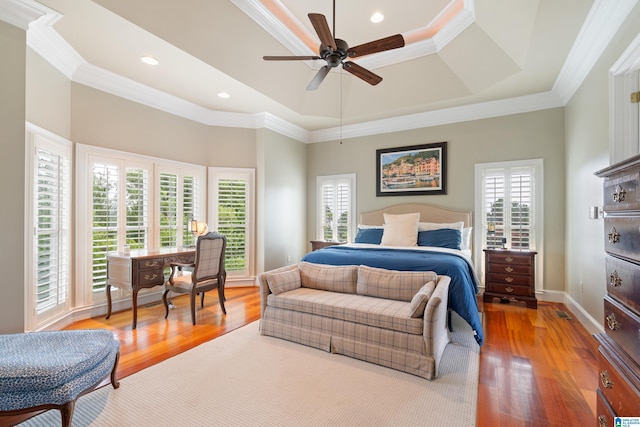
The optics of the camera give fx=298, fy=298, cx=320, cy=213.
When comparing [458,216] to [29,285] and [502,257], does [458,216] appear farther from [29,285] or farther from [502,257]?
[29,285]

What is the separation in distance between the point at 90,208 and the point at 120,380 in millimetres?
2339

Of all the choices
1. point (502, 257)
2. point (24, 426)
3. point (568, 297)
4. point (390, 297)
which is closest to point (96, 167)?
point (24, 426)

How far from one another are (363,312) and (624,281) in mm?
1735

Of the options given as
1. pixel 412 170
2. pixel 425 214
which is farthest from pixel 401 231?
pixel 412 170

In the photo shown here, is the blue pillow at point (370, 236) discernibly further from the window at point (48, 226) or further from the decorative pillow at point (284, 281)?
the window at point (48, 226)

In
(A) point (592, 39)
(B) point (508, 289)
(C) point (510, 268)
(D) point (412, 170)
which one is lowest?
(B) point (508, 289)

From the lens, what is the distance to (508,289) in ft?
14.0

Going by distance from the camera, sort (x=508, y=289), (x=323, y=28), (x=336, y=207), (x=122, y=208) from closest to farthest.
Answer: (x=323, y=28)
(x=122, y=208)
(x=508, y=289)
(x=336, y=207)

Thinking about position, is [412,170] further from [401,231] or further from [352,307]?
[352,307]

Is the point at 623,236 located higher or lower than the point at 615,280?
higher

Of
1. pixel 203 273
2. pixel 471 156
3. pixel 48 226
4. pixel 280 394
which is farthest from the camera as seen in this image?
pixel 471 156

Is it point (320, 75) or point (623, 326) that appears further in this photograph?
point (320, 75)

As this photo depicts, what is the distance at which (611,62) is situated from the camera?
2748mm

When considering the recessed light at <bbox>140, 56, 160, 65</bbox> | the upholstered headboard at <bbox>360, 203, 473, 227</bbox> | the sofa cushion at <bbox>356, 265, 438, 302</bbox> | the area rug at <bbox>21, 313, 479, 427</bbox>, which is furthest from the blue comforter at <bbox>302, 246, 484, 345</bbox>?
the recessed light at <bbox>140, 56, 160, 65</bbox>
